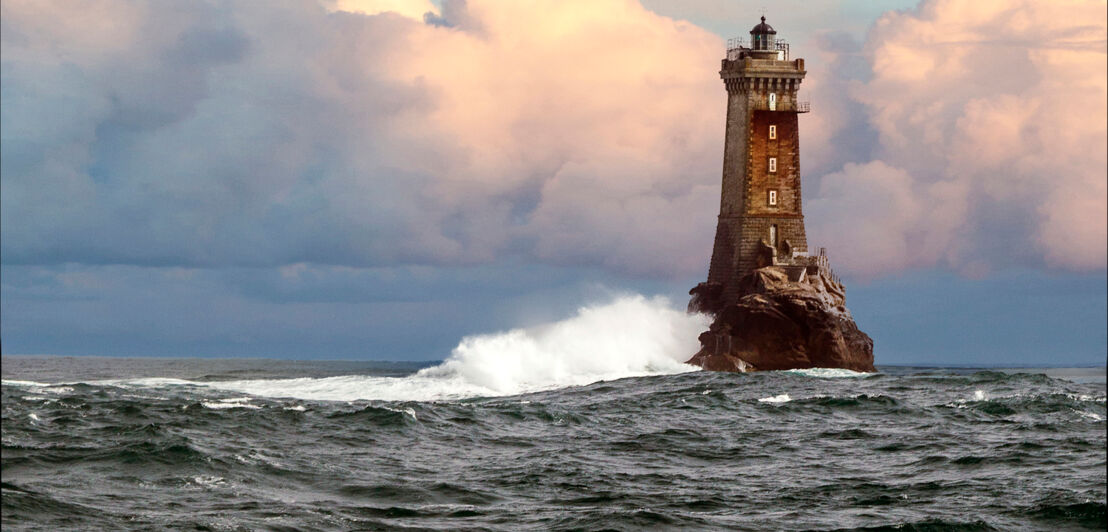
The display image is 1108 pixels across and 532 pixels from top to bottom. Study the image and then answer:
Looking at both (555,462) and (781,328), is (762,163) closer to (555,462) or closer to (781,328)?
(781,328)

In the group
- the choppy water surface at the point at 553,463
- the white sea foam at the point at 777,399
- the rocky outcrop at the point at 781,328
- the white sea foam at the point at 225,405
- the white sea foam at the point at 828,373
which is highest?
the rocky outcrop at the point at 781,328

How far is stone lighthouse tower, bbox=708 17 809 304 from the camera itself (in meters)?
87.6

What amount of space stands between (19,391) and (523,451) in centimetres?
2842

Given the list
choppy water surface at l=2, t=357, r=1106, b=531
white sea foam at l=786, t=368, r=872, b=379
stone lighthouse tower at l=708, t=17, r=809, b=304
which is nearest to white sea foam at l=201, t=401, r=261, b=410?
choppy water surface at l=2, t=357, r=1106, b=531

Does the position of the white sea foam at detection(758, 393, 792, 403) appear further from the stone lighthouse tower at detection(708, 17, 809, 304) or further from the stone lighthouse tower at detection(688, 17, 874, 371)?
the stone lighthouse tower at detection(708, 17, 809, 304)

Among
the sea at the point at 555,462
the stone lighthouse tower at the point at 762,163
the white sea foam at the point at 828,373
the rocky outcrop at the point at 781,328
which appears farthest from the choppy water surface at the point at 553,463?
the stone lighthouse tower at the point at 762,163

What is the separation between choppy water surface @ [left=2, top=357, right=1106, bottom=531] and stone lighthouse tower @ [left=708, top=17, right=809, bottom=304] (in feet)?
118

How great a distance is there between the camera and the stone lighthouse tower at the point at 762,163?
87625mm

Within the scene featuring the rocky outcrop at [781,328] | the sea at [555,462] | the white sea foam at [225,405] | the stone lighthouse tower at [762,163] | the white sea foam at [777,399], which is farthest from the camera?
the stone lighthouse tower at [762,163]

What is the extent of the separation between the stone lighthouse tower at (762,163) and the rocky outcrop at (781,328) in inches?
97.2

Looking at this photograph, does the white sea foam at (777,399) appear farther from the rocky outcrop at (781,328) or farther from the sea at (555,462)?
the rocky outcrop at (781,328)

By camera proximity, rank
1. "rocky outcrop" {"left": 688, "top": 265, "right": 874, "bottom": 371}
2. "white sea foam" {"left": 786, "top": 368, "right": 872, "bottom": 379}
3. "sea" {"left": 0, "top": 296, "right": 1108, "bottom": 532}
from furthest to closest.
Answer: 1. "rocky outcrop" {"left": 688, "top": 265, "right": 874, "bottom": 371}
2. "white sea foam" {"left": 786, "top": 368, "right": 872, "bottom": 379}
3. "sea" {"left": 0, "top": 296, "right": 1108, "bottom": 532}

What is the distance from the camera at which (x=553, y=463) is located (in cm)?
3184

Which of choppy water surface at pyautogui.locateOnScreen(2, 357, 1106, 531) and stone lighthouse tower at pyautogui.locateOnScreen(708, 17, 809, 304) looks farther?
stone lighthouse tower at pyautogui.locateOnScreen(708, 17, 809, 304)
